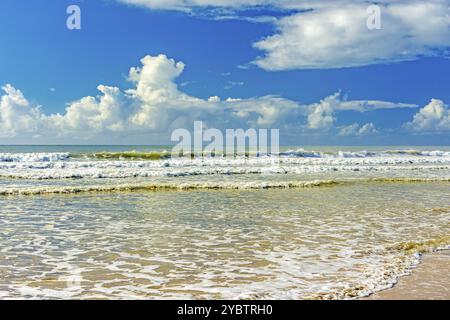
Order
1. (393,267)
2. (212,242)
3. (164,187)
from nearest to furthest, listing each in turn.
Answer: (393,267)
(212,242)
(164,187)

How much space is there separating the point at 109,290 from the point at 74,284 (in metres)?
0.67

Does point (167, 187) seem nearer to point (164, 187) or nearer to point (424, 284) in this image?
point (164, 187)

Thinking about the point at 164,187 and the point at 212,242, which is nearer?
the point at 212,242

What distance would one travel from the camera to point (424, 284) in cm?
670

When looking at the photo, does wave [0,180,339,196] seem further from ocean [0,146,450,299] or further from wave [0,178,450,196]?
ocean [0,146,450,299]

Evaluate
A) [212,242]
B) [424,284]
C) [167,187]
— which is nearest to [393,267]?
[424,284]

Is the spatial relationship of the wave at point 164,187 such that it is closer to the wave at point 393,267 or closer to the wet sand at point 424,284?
the wave at point 393,267

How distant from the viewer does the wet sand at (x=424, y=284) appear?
6.13 meters

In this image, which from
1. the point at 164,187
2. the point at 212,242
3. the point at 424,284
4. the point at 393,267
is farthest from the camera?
the point at 164,187

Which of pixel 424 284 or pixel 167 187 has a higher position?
pixel 167 187

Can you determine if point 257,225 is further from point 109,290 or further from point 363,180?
point 363,180

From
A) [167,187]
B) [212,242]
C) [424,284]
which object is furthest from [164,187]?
[424,284]
